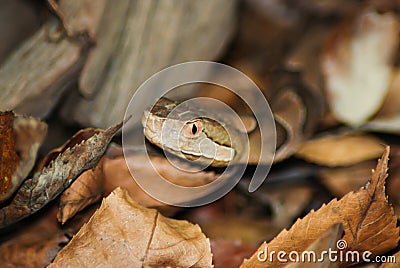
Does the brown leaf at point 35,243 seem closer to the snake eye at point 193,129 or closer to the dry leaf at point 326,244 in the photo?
the snake eye at point 193,129

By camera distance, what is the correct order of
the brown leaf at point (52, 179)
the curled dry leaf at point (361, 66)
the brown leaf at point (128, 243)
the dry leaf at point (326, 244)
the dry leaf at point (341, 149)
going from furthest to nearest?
the curled dry leaf at point (361, 66)
the dry leaf at point (341, 149)
the brown leaf at point (52, 179)
the brown leaf at point (128, 243)
the dry leaf at point (326, 244)

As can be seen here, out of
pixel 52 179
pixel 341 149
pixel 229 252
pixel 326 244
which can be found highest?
pixel 52 179

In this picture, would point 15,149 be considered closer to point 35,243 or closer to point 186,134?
point 35,243

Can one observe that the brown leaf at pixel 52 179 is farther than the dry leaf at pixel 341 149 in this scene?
No

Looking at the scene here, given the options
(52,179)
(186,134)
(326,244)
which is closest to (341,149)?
(186,134)

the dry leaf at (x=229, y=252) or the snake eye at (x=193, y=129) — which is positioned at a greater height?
the snake eye at (x=193, y=129)

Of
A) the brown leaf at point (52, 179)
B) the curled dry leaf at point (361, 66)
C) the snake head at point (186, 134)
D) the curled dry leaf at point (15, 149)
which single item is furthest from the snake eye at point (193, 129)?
the curled dry leaf at point (361, 66)
